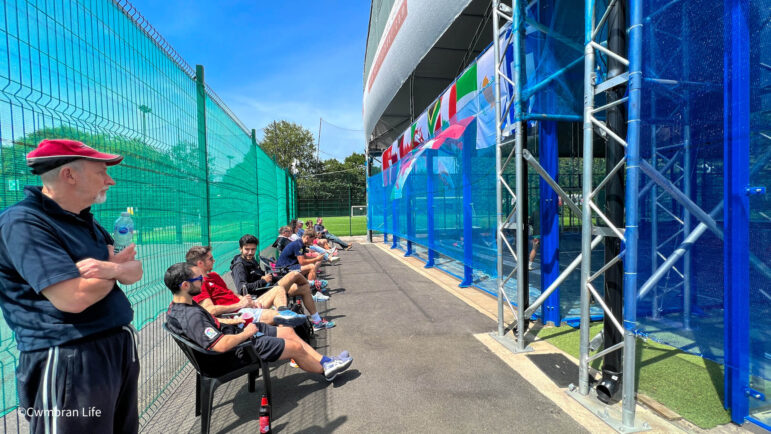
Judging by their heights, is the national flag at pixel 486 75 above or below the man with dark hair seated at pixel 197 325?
above

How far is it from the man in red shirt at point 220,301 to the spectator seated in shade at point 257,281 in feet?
2.60

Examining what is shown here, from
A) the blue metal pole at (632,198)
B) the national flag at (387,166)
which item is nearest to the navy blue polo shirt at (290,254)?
the blue metal pole at (632,198)

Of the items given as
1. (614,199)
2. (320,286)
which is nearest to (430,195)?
(320,286)

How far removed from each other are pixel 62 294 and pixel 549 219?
14.8ft

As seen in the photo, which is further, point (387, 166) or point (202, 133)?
point (387, 166)

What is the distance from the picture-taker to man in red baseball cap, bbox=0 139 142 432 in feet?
4.17

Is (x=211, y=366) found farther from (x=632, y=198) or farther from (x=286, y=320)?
(x=632, y=198)

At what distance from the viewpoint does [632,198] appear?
228cm

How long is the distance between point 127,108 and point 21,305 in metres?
1.73

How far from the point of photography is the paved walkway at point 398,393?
2.57 meters

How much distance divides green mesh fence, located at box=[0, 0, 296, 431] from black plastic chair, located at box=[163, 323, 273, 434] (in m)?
0.56

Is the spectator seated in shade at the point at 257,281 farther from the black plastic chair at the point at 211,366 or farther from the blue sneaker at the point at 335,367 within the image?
the black plastic chair at the point at 211,366

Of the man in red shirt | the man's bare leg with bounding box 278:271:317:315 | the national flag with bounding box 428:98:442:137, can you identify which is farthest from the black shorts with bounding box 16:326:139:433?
the national flag with bounding box 428:98:442:137

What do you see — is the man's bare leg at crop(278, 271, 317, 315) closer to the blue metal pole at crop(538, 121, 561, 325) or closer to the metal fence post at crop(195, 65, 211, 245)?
the metal fence post at crop(195, 65, 211, 245)
